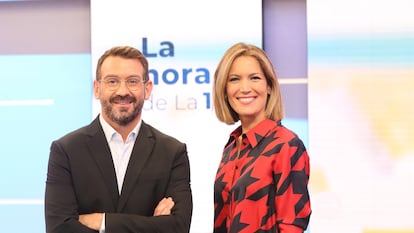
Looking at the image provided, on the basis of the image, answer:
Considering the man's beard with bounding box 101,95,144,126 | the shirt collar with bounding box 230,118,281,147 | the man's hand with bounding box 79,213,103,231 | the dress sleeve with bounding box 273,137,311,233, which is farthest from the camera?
the man's beard with bounding box 101,95,144,126

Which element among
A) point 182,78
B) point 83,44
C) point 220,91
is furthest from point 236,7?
point 220,91

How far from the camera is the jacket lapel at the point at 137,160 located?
9.86ft

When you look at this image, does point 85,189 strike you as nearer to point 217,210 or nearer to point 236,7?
point 217,210

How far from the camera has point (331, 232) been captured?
459 centimetres

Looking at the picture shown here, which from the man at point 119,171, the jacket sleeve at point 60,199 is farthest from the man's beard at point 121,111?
the jacket sleeve at point 60,199

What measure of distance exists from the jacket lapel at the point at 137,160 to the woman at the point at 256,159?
40 centimetres

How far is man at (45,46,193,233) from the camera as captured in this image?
9.73ft

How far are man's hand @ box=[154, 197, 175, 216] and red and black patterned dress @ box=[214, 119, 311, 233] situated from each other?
35cm

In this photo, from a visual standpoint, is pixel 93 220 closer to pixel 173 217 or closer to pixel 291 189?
pixel 173 217

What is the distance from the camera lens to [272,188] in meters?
2.71

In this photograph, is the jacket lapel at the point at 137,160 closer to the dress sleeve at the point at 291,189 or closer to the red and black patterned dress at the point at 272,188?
the red and black patterned dress at the point at 272,188

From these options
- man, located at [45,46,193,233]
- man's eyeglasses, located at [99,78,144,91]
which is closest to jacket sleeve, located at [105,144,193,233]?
man, located at [45,46,193,233]

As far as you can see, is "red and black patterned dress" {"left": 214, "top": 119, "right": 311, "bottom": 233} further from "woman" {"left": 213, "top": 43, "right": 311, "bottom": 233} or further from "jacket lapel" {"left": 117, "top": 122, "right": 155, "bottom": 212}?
"jacket lapel" {"left": 117, "top": 122, "right": 155, "bottom": 212}

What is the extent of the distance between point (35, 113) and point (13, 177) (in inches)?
22.9
